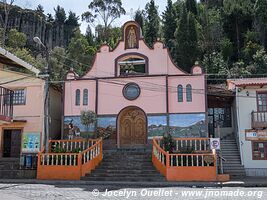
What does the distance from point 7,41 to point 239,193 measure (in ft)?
134

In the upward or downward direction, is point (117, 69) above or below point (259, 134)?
above

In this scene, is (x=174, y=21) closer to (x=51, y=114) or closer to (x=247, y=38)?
(x=247, y=38)

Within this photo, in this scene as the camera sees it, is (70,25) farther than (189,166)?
Yes

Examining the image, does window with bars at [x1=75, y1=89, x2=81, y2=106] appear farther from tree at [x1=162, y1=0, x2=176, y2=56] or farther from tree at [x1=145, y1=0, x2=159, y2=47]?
tree at [x1=145, y1=0, x2=159, y2=47]

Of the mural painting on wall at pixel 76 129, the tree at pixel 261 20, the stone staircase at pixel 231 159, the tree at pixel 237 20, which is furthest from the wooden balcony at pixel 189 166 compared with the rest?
the tree at pixel 261 20

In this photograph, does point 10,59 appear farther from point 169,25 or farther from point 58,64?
point 169,25

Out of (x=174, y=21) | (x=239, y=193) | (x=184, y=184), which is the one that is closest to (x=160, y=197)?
(x=239, y=193)

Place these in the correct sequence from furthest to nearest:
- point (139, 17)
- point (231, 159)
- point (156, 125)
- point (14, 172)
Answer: point (139, 17) → point (156, 125) → point (231, 159) → point (14, 172)

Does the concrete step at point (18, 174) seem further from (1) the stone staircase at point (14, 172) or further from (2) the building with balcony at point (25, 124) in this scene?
(2) the building with balcony at point (25, 124)

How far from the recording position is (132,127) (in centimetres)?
2277

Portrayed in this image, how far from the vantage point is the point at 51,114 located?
2403 cm

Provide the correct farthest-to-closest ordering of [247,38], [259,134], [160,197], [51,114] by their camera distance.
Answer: [247,38] → [51,114] → [259,134] → [160,197]

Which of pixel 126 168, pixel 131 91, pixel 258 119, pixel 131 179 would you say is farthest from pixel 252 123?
pixel 131 179

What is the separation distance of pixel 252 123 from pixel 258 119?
1.36 ft
